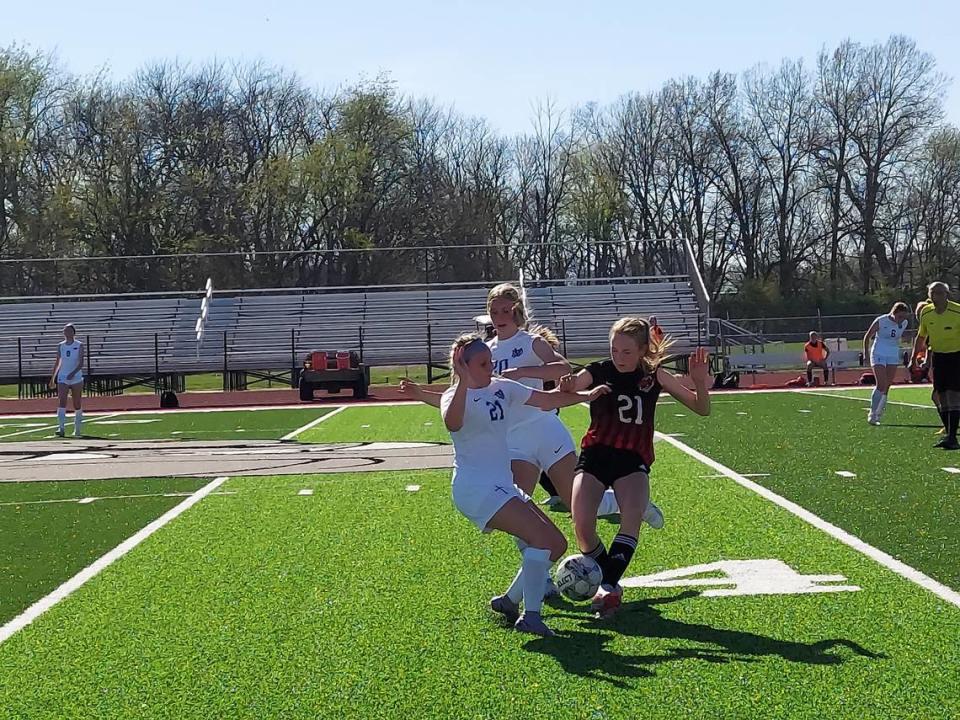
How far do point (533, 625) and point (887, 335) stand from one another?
41.4 ft

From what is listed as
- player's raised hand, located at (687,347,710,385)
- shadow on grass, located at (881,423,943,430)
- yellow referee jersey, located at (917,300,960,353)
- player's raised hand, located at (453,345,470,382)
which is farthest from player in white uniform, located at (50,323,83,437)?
player's raised hand, located at (453,345,470,382)

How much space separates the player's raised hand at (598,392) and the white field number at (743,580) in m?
1.12

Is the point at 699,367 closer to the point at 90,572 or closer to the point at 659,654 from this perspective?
the point at 659,654

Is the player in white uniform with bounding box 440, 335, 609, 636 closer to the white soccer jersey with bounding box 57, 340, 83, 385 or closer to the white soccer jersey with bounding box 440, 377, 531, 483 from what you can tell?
the white soccer jersey with bounding box 440, 377, 531, 483

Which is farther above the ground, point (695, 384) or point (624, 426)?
point (695, 384)

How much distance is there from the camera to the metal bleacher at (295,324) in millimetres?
38594

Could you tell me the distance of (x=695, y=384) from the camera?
20.9 ft

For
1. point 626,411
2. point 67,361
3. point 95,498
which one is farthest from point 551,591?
point 67,361

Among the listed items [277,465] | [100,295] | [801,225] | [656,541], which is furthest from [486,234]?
[656,541]

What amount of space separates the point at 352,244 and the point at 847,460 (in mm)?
44362

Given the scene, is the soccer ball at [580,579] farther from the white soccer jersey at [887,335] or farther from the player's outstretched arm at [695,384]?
the white soccer jersey at [887,335]

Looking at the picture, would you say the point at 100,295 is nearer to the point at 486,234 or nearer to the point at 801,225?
the point at 486,234

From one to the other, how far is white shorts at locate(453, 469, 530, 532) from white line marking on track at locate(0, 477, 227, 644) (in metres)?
2.31

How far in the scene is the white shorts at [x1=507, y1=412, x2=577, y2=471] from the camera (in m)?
6.86
